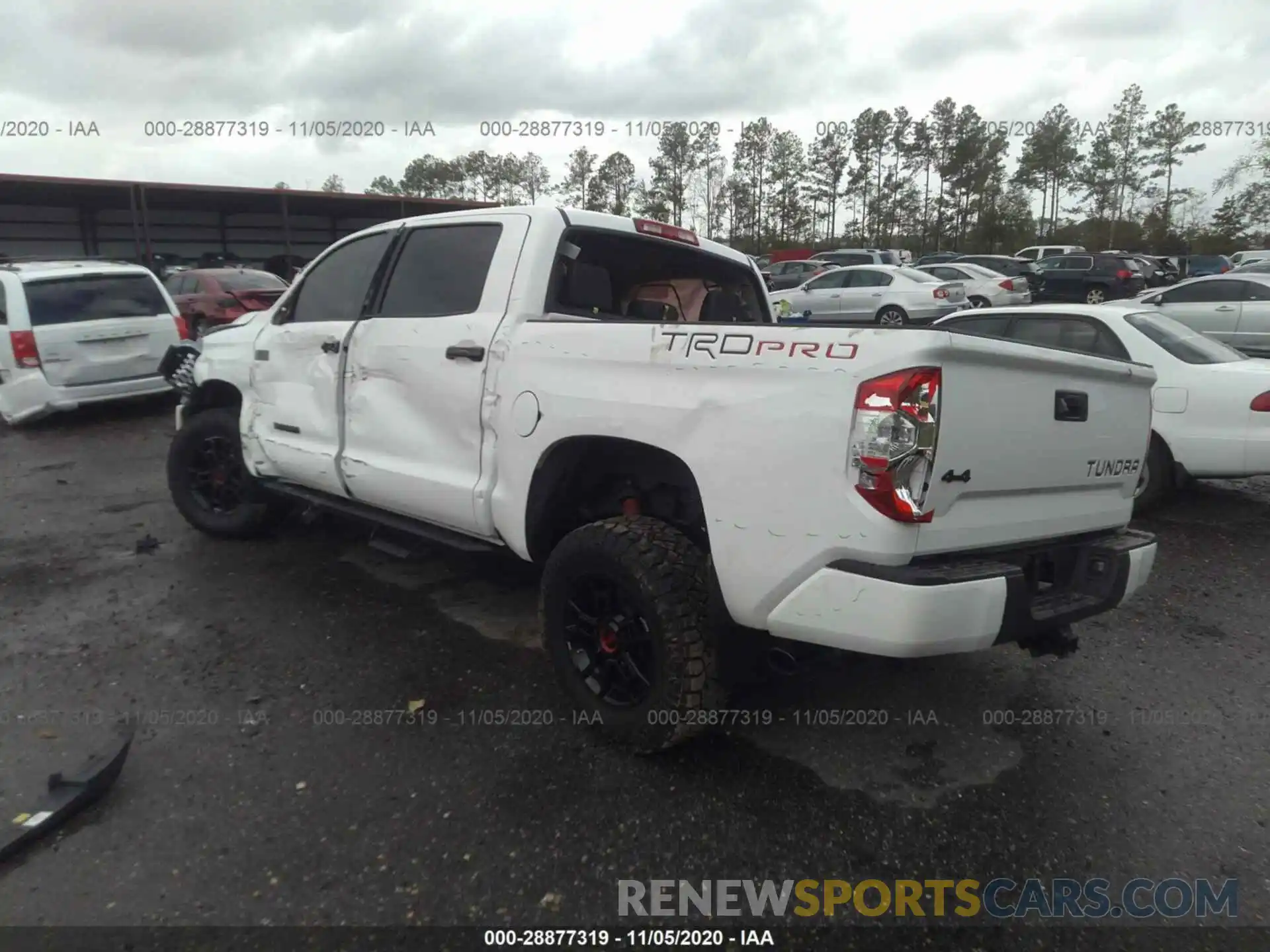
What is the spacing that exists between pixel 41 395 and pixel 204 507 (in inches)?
179

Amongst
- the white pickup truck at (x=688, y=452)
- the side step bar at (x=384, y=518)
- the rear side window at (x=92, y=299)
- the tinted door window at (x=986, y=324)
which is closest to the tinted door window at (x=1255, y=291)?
the tinted door window at (x=986, y=324)

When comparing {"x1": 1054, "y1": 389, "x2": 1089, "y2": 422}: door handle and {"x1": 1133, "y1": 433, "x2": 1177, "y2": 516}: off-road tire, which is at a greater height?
{"x1": 1054, "y1": 389, "x2": 1089, "y2": 422}: door handle

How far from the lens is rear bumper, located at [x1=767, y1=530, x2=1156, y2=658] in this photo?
7.47 ft

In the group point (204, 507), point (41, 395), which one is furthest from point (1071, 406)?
point (41, 395)

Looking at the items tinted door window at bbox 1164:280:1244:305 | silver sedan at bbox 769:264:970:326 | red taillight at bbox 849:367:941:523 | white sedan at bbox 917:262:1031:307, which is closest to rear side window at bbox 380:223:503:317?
red taillight at bbox 849:367:941:523

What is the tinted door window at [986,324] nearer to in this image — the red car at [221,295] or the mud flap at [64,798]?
the mud flap at [64,798]

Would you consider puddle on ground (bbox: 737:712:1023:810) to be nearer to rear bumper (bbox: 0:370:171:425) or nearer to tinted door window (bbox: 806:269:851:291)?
rear bumper (bbox: 0:370:171:425)

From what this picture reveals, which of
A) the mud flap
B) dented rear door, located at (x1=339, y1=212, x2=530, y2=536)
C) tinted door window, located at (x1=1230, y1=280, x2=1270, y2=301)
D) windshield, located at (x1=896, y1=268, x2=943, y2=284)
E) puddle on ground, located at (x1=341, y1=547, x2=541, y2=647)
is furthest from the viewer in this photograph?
windshield, located at (x1=896, y1=268, x2=943, y2=284)

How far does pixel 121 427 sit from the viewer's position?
9031mm

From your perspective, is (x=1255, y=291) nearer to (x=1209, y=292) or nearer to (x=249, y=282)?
(x=1209, y=292)

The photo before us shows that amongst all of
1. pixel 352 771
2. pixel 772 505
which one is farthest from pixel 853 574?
pixel 352 771

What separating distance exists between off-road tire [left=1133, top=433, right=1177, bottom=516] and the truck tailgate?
3.18 meters

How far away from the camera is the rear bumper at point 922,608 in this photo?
228cm

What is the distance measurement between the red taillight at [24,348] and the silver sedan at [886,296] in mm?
12613
